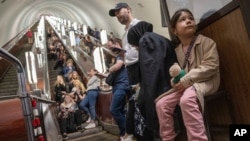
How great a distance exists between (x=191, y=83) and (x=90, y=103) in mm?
3866

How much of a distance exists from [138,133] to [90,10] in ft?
36.5

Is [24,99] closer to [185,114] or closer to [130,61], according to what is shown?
[185,114]

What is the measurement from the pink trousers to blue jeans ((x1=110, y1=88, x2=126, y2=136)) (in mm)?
1288

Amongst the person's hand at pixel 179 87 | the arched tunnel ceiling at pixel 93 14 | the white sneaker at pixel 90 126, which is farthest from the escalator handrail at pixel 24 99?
the arched tunnel ceiling at pixel 93 14

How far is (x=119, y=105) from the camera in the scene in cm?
340

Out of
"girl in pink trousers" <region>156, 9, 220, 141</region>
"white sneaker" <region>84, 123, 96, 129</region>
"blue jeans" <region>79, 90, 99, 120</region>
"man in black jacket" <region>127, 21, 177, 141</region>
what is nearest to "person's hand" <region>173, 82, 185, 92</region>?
"girl in pink trousers" <region>156, 9, 220, 141</region>

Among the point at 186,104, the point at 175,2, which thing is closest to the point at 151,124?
the point at 186,104

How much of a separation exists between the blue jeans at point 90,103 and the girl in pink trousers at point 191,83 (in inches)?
139

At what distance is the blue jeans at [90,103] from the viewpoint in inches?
218

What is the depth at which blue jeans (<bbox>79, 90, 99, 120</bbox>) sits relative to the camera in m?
5.55

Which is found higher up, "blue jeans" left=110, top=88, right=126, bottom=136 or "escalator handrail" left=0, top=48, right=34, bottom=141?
"escalator handrail" left=0, top=48, right=34, bottom=141

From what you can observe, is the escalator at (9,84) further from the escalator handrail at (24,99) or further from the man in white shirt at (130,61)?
the escalator handrail at (24,99)

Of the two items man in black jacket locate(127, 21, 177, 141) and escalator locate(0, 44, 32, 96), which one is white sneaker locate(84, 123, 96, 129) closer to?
escalator locate(0, 44, 32, 96)

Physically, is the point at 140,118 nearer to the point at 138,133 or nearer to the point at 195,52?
the point at 138,133
